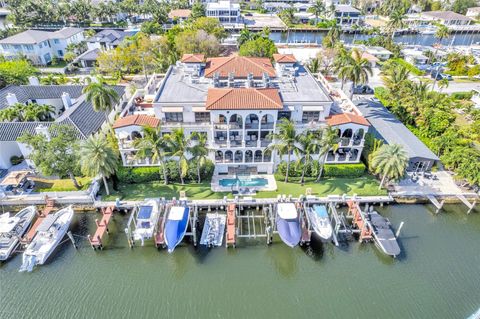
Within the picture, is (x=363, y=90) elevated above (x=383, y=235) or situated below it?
above

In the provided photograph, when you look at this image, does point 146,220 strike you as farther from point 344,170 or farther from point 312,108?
point 344,170

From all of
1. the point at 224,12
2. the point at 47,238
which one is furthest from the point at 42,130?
the point at 224,12

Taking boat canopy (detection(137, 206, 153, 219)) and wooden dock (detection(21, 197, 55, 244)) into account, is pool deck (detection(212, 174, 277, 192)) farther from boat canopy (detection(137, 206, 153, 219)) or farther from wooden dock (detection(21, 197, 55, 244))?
wooden dock (detection(21, 197, 55, 244))

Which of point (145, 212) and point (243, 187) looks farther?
point (243, 187)

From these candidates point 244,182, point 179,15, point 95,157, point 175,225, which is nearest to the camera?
point 175,225

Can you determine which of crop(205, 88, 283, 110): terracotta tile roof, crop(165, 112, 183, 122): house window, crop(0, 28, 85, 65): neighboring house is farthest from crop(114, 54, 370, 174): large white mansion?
crop(0, 28, 85, 65): neighboring house

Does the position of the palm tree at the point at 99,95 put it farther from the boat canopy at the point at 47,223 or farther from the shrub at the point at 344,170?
the shrub at the point at 344,170

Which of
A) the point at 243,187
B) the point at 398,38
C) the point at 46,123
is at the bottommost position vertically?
the point at 243,187

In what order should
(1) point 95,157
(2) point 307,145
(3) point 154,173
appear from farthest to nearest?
(3) point 154,173 < (2) point 307,145 < (1) point 95,157
